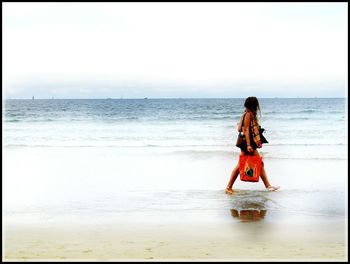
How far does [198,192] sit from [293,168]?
3.68 m

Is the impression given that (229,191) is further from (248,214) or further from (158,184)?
(248,214)

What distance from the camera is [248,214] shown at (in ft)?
24.2

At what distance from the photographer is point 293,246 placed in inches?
226

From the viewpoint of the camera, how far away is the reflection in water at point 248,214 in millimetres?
7079

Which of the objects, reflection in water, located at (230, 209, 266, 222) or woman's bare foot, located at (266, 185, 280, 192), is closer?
reflection in water, located at (230, 209, 266, 222)

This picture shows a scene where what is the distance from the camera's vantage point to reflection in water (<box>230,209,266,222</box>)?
7079 millimetres

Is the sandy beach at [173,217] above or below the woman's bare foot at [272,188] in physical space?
below

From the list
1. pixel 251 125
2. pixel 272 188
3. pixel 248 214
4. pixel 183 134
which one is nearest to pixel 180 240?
pixel 248 214

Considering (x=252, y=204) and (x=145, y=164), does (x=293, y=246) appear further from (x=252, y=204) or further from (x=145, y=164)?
(x=145, y=164)

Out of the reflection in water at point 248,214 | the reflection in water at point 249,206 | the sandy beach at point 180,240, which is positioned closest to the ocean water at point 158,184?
the reflection in water at point 249,206

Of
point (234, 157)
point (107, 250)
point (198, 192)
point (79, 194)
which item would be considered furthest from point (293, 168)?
point (107, 250)

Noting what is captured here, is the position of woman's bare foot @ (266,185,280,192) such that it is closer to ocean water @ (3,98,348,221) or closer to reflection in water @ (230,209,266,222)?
ocean water @ (3,98,348,221)

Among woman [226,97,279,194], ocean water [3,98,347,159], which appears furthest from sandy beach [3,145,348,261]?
ocean water [3,98,347,159]

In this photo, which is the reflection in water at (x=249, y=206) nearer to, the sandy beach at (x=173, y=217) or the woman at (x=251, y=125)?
the sandy beach at (x=173, y=217)
